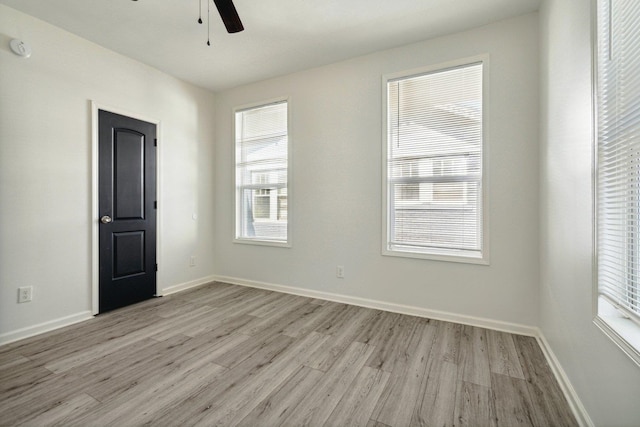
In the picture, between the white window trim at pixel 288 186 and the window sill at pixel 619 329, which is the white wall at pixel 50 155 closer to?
the white window trim at pixel 288 186

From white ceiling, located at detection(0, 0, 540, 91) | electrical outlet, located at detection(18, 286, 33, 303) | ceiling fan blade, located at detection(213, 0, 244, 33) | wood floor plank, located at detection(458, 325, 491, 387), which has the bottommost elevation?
wood floor plank, located at detection(458, 325, 491, 387)

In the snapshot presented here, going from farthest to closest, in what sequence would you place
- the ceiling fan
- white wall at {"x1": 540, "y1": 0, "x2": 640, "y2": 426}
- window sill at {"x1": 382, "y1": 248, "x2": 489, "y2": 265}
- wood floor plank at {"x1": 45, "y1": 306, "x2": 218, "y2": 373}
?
1. window sill at {"x1": 382, "y1": 248, "x2": 489, "y2": 265}
2. wood floor plank at {"x1": 45, "y1": 306, "x2": 218, "y2": 373}
3. the ceiling fan
4. white wall at {"x1": 540, "y1": 0, "x2": 640, "y2": 426}

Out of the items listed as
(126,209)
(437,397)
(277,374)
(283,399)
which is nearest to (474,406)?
(437,397)

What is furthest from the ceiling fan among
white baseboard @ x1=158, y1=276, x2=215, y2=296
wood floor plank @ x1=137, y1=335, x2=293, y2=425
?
white baseboard @ x1=158, y1=276, x2=215, y2=296

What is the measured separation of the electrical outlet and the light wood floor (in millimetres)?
388

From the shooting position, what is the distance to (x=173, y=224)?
3855mm

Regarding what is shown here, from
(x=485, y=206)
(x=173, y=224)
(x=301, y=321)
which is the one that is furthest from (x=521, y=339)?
(x=173, y=224)

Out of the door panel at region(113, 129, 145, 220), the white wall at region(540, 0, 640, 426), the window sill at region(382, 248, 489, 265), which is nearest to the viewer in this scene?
the white wall at region(540, 0, 640, 426)

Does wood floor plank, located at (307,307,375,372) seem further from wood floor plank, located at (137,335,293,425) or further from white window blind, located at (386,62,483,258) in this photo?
white window blind, located at (386,62,483,258)

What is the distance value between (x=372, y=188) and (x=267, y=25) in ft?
6.38

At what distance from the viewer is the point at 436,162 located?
2.96 m

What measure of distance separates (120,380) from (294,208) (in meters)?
2.41

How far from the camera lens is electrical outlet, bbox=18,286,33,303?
8.25ft

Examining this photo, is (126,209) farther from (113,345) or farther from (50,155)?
(113,345)
